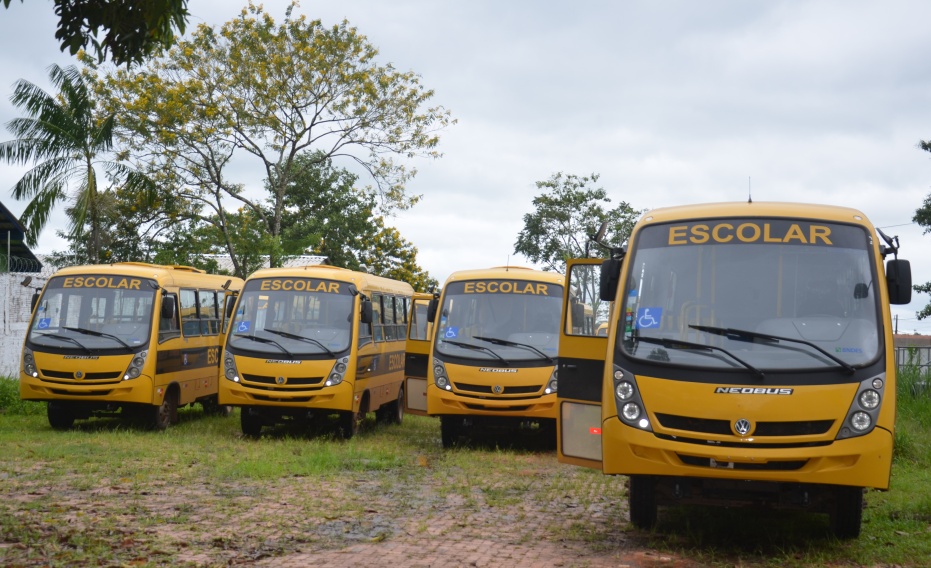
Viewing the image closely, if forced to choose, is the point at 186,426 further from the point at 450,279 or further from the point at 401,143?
the point at 401,143

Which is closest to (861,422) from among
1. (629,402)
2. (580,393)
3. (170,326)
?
(629,402)

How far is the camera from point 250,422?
51.4 feet

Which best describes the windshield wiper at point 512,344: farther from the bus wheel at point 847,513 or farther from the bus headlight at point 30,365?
the bus wheel at point 847,513

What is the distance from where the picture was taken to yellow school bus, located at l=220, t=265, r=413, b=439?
49.3ft

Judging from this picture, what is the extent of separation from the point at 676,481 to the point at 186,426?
1140 centimetres

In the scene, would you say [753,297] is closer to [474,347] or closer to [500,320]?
[474,347]

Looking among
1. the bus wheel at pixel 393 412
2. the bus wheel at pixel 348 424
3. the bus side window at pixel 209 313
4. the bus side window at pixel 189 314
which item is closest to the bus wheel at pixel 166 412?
the bus side window at pixel 189 314

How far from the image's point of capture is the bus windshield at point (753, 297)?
25.0 ft

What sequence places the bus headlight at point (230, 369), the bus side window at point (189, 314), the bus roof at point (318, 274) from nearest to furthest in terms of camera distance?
the bus headlight at point (230, 369) < the bus roof at point (318, 274) < the bus side window at point (189, 314)

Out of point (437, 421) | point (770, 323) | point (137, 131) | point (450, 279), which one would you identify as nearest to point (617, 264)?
point (770, 323)

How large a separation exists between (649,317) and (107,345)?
1009 centimetres

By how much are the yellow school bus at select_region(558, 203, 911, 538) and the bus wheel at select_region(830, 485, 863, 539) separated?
1 centimetres

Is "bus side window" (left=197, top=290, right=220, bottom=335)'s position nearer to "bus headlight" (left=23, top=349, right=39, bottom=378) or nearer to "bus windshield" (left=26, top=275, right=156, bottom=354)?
"bus windshield" (left=26, top=275, right=156, bottom=354)

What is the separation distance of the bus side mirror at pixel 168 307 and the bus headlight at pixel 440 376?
4.39m
